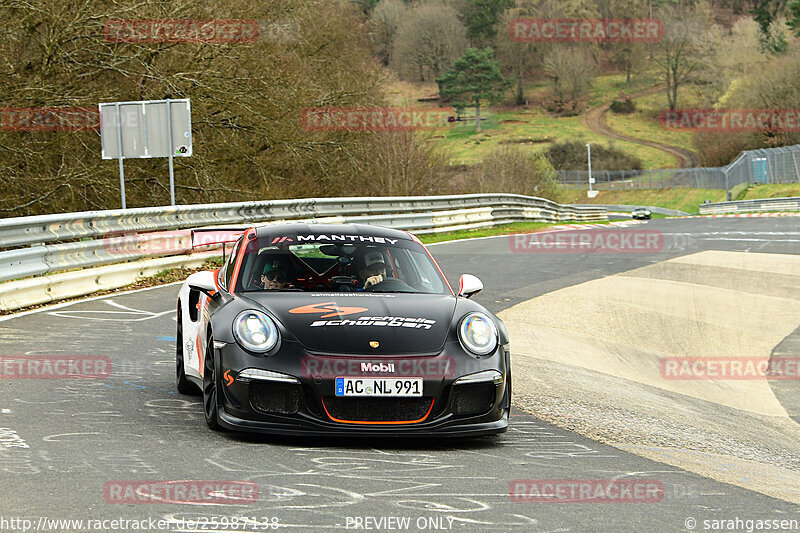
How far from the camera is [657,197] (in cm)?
10088

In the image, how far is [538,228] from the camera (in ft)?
107

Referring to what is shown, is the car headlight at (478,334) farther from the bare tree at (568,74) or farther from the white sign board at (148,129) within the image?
the bare tree at (568,74)

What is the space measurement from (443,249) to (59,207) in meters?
7.94

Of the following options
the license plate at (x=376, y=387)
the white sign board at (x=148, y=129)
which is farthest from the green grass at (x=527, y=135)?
the license plate at (x=376, y=387)

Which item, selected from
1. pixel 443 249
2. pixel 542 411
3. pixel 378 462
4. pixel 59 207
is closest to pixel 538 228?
pixel 443 249

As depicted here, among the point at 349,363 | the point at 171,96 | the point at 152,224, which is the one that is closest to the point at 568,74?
the point at 171,96

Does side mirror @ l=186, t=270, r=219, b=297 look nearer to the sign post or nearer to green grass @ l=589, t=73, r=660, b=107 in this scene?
the sign post

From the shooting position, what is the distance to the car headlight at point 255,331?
5.97 metres

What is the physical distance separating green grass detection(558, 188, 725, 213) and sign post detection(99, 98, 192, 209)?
2665 inches

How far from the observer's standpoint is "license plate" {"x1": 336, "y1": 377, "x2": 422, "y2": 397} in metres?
5.84

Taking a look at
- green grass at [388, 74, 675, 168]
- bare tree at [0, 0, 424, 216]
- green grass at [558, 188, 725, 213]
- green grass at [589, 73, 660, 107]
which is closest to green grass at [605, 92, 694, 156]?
green grass at [589, 73, 660, 107]

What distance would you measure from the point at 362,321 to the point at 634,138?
13658 centimetres

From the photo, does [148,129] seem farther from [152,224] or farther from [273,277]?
[273,277]

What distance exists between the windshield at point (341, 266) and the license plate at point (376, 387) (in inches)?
49.4
